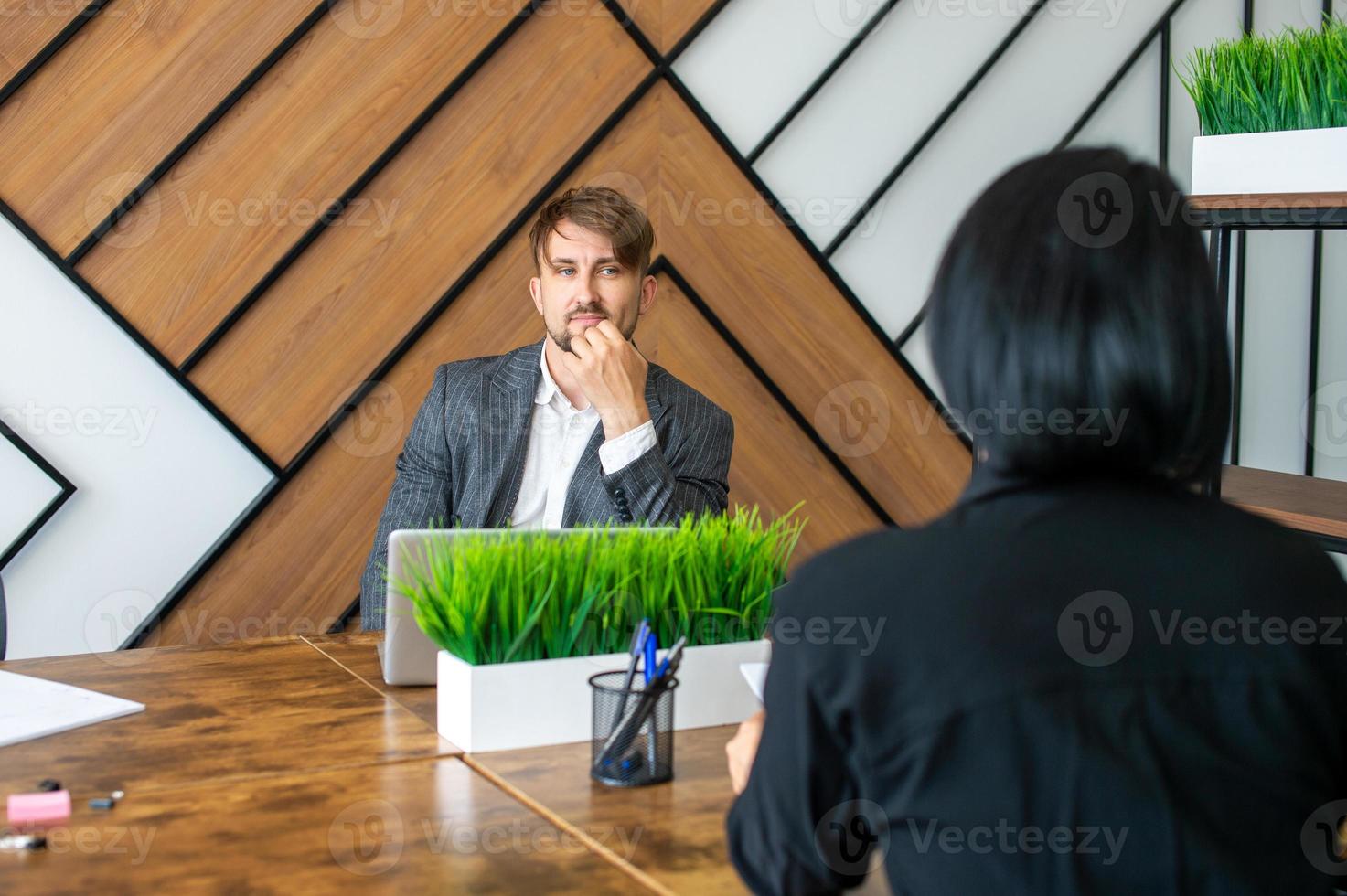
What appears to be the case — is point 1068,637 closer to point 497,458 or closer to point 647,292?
point 497,458

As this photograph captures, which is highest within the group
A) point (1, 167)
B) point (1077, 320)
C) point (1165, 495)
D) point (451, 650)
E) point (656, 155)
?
point (656, 155)

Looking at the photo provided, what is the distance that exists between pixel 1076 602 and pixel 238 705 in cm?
101

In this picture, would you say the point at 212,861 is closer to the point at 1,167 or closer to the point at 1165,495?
the point at 1165,495

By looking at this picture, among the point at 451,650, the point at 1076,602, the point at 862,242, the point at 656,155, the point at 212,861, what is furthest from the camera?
the point at 862,242

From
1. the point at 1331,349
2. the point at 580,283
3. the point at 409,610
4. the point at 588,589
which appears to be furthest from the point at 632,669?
the point at 1331,349

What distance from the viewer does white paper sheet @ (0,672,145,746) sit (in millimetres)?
1326

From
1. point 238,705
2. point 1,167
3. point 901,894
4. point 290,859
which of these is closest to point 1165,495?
point 901,894

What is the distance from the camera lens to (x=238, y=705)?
4.72 feet

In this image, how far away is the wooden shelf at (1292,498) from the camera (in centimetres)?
191

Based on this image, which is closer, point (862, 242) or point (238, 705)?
point (238, 705)

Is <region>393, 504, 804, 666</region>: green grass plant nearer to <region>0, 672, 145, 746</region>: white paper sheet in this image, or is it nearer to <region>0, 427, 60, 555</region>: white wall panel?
<region>0, 672, 145, 746</region>: white paper sheet

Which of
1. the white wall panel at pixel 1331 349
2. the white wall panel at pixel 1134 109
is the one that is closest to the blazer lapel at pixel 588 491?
the white wall panel at pixel 1134 109

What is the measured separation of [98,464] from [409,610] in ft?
4.82

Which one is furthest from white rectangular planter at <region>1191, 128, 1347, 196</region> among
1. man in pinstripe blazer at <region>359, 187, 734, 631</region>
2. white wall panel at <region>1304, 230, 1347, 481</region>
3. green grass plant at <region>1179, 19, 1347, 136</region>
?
white wall panel at <region>1304, 230, 1347, 481</region>
